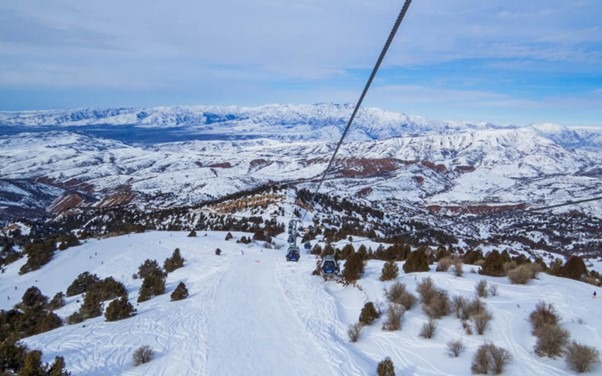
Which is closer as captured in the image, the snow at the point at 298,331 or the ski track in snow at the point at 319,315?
the snow at the point at 298,331

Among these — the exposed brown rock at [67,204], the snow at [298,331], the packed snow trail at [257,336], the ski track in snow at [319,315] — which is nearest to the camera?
the snow at [298,331]

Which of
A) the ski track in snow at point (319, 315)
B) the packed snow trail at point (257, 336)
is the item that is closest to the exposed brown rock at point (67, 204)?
the ski track in snow at point (319, 315)

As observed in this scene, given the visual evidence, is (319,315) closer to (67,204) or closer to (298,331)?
(298,331)

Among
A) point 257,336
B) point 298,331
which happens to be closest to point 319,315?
point 298,331

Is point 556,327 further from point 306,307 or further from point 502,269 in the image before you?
point 306,307

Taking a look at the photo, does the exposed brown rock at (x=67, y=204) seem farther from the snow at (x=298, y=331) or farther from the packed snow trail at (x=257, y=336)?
the packed snow trail at (x=257, y=336)

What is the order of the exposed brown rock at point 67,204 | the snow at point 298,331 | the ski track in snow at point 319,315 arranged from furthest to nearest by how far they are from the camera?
the exposed brown rock at point 67,204 < the ski track in snow at point 319,315 < the snow at point 298,331

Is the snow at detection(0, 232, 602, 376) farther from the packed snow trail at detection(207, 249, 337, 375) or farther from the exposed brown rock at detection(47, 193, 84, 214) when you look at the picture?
the exposed brown rock at detection(47, 193, 84, 214)
